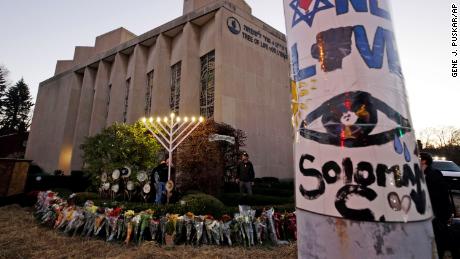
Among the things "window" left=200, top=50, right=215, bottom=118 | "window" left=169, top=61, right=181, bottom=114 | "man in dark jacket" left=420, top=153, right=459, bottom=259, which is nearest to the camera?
"man in dark jacket" left=420, top=153, right=459, bottom=259

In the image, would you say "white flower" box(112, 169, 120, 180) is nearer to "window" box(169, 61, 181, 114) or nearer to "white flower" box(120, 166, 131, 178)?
"white flower" box(120, 166, 131, 178)

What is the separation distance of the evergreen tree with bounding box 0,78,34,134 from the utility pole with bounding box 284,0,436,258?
61527 millimetres

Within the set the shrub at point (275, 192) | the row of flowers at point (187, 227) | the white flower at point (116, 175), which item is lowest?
the row of flowers at point (187, 227)

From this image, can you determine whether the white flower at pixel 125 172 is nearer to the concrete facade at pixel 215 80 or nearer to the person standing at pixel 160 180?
the person standing at pixel 160 180

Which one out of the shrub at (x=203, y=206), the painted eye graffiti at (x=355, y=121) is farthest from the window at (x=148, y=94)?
the painted eye graffiti at (x=355, y=121)

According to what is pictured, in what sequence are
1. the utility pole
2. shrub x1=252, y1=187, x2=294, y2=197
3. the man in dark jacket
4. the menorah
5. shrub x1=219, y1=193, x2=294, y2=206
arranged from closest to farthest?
1. the utility pole
2. the man in dark jacket
3. shrub x1=219, y1=193, x2=294, y2=206
4. the menorah
5. shrub x1=252, y1=187, x2=294, y2=197

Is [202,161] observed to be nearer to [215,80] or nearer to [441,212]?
[215,80]

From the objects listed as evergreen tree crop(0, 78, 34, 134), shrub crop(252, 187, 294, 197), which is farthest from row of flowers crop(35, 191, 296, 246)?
evergreen tree crop(0, 78, 34, 134)

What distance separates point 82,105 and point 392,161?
119 ft

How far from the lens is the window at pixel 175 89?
22.8 metres

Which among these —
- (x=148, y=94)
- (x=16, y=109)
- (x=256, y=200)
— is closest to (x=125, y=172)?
(x=256, y=200)

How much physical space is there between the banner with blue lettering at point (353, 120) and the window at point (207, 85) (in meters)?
17.2

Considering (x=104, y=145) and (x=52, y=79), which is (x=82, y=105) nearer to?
(x=52, y=79)

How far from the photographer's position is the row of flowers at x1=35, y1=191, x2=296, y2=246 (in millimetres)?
5477
